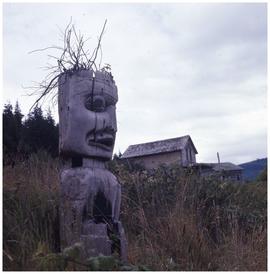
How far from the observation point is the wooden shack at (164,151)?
2453 cm

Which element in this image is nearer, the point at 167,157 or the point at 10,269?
the point at 10,269

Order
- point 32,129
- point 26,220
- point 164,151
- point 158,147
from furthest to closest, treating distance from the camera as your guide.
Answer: point 158,147 < point 164,151 < point 32,129 < point 26,220

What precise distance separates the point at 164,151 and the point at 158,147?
31.2 inches

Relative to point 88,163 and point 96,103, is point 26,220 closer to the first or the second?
point 88,163

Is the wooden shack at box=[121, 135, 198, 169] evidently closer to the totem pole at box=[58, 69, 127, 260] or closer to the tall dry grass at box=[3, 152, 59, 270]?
the totem pole at box=[58, 69, 127, 260]

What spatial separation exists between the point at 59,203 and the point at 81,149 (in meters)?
0.57

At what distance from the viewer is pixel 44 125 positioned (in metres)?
10.3

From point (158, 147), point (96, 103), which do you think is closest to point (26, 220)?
point (96, 103)

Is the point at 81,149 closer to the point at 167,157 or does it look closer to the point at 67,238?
the point at 67,238

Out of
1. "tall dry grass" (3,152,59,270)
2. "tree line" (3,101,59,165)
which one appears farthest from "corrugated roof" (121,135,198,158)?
"tall dry grass" (3,152,59,270)

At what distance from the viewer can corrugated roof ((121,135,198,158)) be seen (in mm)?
24906

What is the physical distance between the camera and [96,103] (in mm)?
4316

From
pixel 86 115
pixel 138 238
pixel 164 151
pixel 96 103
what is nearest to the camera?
pixel 86 115

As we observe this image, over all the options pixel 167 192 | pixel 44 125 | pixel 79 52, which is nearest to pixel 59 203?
pixel 79 52
